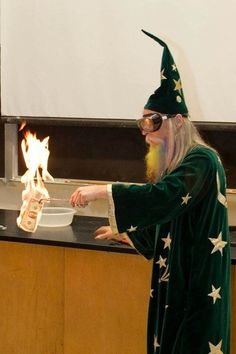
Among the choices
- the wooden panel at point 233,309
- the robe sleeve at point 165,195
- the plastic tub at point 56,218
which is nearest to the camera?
the robe sleeve at point 165,195

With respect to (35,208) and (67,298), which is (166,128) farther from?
(67,298)

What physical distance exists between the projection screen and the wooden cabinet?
0.76 m

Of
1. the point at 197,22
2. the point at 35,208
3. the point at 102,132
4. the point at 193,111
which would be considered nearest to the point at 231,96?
the point at 193,111

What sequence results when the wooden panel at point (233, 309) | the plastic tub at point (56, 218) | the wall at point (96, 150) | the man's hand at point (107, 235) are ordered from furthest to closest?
1. the wall at point (96, 150)
2. the plastic tub at point (56, 218)
3. the man's hand at point (107, 235)
4. the wooden panel at point (233, 309)

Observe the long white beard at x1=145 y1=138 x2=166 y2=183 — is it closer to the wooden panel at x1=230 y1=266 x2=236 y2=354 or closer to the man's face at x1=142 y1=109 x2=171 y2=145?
the man's face at x1=142 y1=109 x2=171 y2=145

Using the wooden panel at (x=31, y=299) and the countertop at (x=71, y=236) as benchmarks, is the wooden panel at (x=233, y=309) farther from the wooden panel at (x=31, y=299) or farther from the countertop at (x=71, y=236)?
the wooden panel at (x=31, y=299)

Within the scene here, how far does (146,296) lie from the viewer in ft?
6.84

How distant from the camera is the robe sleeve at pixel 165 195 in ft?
5.30

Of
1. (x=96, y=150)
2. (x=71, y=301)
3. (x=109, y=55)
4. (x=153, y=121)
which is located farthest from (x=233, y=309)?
(x=109, y=55)

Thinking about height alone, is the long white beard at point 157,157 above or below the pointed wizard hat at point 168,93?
below

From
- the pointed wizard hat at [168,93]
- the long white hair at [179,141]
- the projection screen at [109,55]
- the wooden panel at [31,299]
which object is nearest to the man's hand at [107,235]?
the wooden panel at [31,299]

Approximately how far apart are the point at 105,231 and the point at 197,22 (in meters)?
0.99

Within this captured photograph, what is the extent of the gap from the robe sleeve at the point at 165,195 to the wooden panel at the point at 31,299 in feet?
2.01

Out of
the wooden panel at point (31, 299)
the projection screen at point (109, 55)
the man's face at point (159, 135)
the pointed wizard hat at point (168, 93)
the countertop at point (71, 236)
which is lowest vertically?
the wooden panel at point (31, 299)
